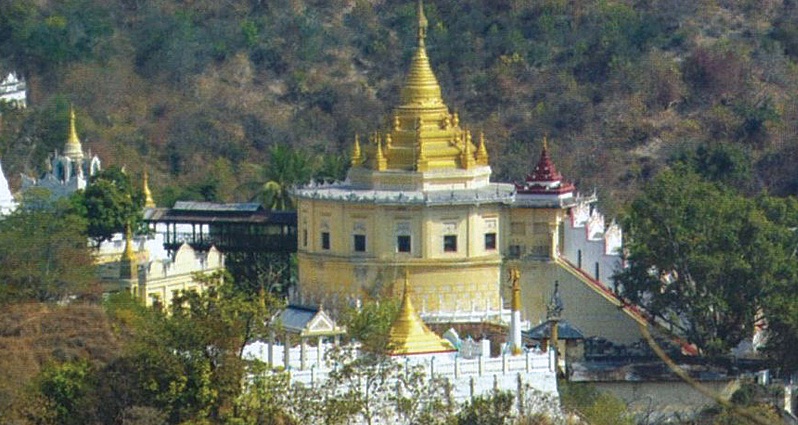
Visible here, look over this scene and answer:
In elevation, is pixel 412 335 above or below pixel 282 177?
below

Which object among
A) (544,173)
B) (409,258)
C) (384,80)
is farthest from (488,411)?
(384,80)

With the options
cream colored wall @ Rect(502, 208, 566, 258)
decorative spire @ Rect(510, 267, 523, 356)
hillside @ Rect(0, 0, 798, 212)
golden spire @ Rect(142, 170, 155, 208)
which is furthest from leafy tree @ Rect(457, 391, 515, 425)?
hillside @ Rect(0, 0, 798, 212)

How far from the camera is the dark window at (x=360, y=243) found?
8950 centimetres

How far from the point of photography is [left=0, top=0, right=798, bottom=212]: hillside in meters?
116

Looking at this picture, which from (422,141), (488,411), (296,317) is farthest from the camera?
(422,141)

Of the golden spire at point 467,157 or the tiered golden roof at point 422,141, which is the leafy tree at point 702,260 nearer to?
the golden spire at point 467,157

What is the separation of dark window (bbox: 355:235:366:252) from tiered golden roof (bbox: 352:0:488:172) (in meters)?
1.50

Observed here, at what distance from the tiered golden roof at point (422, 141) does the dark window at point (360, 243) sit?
1.50m

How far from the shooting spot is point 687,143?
376ft

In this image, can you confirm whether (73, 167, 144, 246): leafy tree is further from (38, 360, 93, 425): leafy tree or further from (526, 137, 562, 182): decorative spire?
(38, 360, 93, 425): leafy tree

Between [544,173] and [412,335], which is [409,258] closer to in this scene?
[544,173]

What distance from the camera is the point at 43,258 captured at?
84.8 metres

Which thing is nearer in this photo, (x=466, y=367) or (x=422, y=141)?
(x=466, y=367)

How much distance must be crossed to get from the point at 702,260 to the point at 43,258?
12.5 metres
